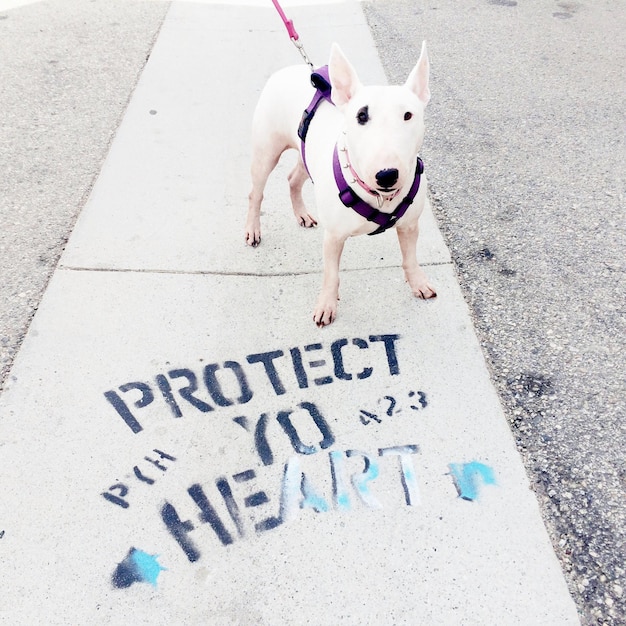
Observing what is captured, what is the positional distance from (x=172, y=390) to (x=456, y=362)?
51.8 inches

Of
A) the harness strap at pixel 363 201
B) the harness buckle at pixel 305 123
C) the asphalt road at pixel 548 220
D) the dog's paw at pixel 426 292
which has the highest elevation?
the harness buckle at pixel 305 123

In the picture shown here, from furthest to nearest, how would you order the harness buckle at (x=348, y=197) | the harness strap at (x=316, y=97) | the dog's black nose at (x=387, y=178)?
the harness strap at (x=316, y=97)
the harness buckle at (x=348, y=197)
the dog's black nose at (x=387, y=178)

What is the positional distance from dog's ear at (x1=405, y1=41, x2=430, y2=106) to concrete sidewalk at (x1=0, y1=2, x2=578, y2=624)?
1129 millimetres

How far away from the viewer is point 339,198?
2.83 metres

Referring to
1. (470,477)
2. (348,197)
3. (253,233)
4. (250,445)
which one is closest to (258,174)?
(253,233)

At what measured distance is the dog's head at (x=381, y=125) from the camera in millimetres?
2400

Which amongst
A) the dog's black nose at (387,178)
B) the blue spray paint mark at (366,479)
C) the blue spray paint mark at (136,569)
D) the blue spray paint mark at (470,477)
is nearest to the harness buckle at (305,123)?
the dog's black nose at (387,178)

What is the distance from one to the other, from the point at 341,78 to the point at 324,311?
114 cm

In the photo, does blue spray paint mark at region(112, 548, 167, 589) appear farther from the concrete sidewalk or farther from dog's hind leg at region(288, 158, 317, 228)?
dog's hind leg at region(288, 158, 317, 228)

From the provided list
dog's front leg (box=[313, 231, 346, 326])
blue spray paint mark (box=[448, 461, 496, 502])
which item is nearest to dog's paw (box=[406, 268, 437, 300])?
dog's front leg (box=[313, 231, 346, 326])

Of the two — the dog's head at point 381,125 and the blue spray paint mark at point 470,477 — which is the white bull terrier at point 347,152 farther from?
the blue spray paint mark at point 470,477

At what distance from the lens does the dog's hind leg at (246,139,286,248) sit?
3.50m

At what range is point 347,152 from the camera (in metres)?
2.71

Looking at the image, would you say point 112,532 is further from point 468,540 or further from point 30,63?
point 30,63
